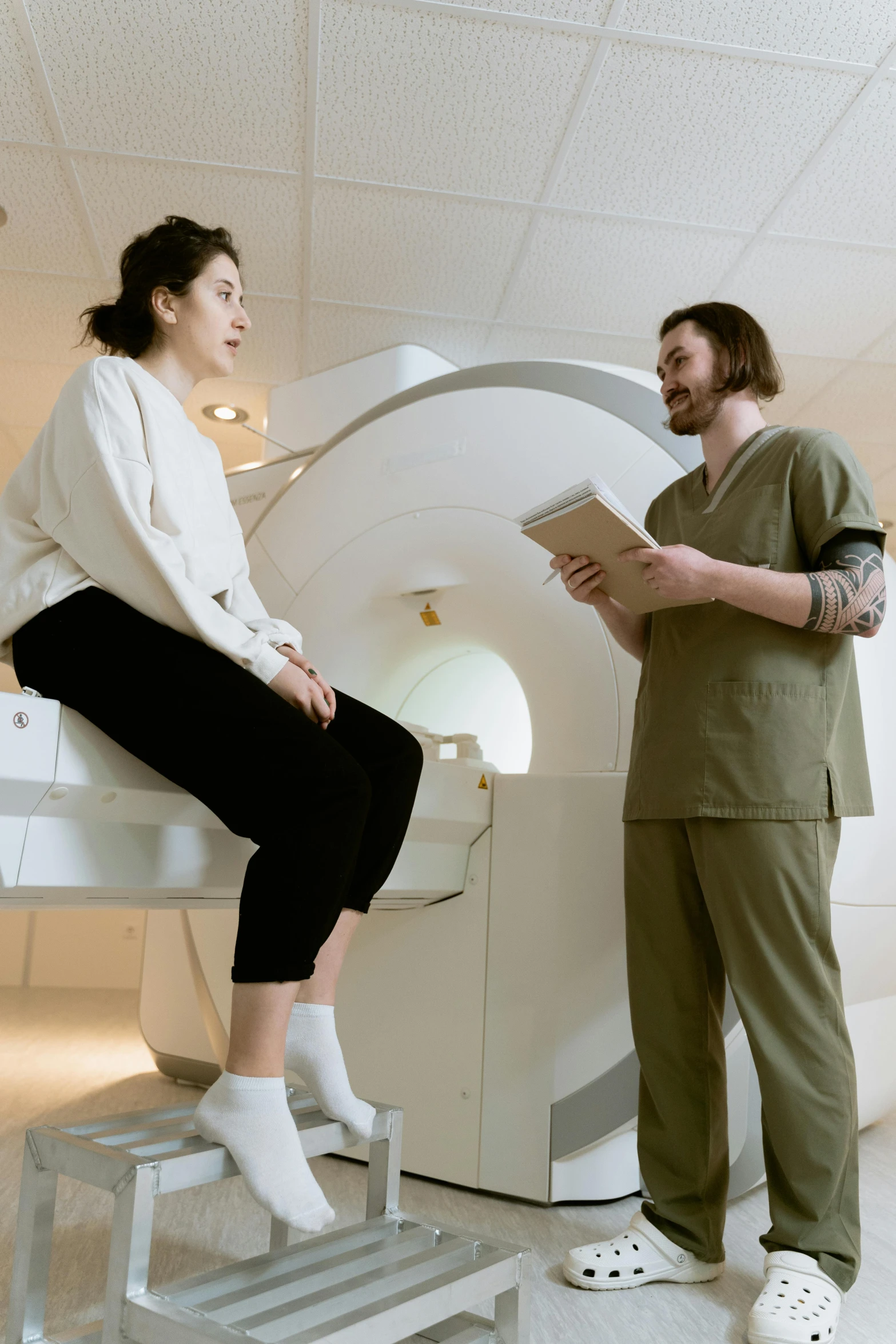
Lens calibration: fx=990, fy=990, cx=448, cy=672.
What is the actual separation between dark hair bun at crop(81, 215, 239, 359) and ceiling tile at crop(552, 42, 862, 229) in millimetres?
1232

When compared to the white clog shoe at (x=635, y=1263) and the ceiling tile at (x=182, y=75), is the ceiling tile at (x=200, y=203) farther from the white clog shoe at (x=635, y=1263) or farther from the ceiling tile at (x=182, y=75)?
the white clog shoe at (x=635, y=1263)

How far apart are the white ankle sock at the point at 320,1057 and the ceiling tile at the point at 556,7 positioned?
194 cm

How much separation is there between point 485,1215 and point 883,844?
871 mm

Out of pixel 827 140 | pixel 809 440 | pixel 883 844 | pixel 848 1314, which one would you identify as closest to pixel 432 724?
pixel 883 844

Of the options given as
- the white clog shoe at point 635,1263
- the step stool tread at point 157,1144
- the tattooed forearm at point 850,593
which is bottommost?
the white clog shoe at point 635,1263

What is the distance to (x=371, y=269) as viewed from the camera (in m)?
2.86

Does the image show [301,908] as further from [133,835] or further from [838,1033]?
[838,1033]

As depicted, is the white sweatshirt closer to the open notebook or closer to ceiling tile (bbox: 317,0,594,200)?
the open notebook

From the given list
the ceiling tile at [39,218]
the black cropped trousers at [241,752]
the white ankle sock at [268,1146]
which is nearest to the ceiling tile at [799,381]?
the ceiling tile at [39,218]

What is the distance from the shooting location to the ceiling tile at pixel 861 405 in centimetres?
336

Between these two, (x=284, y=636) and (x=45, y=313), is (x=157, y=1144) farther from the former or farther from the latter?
(x=45, y=313)

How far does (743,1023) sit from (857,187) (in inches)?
83.7

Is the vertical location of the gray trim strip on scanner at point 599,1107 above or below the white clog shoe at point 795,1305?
above

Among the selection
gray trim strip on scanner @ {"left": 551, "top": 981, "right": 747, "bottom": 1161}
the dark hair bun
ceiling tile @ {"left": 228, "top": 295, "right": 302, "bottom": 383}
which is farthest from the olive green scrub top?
ceiling tile @ {"left": 228, "top": 295, "right": 302, "bottom": 383}
